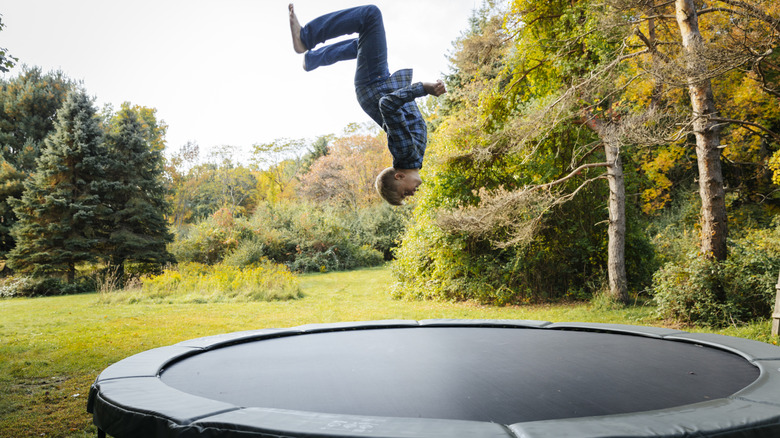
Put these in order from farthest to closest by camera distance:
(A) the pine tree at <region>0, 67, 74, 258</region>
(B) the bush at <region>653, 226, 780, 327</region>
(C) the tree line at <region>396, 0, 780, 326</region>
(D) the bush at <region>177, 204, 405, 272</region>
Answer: (A) the pine tree at <region>0, 67, 74, 258</region> < (D) the bush at <region>177, 204, 405, 272</region> < (C) the tree line at <region>396, 0, 780, 326</region> < (B) the bush at <region>653, 226, 780, 327</region>

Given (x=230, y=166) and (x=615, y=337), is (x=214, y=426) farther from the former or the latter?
(x=230, y=166)

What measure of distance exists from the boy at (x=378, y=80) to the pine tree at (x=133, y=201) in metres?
7.19

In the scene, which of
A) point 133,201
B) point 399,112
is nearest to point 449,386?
point 399,112

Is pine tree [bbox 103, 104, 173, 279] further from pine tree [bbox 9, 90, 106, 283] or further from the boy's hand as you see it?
the boy's hand

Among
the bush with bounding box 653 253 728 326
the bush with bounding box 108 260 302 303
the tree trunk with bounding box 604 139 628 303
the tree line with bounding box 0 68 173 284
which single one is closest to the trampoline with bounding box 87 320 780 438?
the bush with bounding box 653 253 728 326

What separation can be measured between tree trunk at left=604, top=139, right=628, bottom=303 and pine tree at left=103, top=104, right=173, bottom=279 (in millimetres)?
7439

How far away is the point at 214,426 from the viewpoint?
35.9 inches

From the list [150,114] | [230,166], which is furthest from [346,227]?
[230,166]

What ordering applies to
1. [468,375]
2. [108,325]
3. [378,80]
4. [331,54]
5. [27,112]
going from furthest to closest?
1. [27,112]
2. [108,325]
3. [331,54]
4. [378,80]
5. [468,375]

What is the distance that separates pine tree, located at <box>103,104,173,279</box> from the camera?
8.16m

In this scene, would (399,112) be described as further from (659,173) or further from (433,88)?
(659,173)

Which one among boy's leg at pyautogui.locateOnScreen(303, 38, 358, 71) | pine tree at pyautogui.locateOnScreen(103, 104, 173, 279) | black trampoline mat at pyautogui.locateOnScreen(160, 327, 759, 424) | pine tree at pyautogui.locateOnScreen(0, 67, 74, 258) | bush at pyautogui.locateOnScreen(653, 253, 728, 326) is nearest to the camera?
black trampoline mat at pyautogui.locateOnScreen(160, 327, 759, 424)

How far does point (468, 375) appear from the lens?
147cm

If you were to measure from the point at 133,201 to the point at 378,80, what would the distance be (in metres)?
7.83
